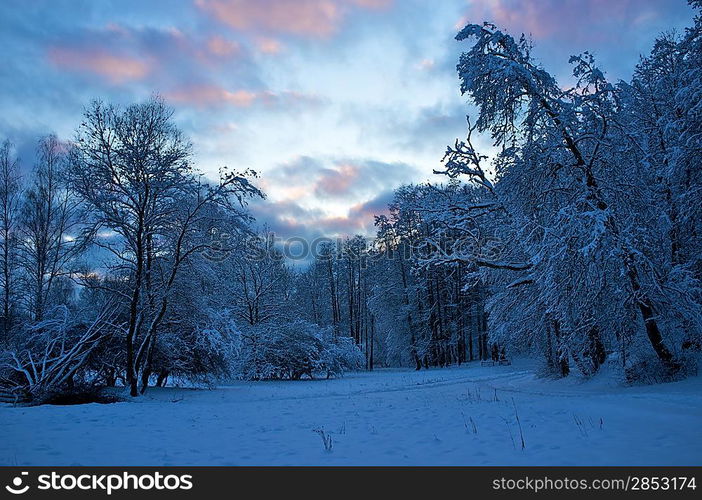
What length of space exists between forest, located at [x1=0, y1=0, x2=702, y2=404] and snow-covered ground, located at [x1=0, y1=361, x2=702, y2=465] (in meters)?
2.25

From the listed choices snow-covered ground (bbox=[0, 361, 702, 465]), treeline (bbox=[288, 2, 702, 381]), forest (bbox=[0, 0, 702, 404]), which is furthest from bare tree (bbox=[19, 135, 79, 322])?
treeline (bbox=[288, 2, 702, 381])

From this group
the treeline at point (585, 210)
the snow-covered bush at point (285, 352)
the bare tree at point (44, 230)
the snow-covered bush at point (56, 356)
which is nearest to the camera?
the treeline at point (585, 210)

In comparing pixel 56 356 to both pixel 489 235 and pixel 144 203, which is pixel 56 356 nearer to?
pixel 144 203

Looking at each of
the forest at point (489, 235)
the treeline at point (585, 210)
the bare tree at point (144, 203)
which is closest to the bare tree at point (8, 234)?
the forest at point (489, 235)

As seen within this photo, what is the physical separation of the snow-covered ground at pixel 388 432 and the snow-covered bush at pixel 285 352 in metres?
12.8

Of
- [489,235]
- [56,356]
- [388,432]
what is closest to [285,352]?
[56,356]

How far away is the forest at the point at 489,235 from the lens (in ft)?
34.5

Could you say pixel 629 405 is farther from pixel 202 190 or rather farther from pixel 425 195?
pixel 202 190

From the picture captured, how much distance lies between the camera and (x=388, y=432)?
24.8ft

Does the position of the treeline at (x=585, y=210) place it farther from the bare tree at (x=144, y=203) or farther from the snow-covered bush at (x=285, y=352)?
the snow-covered bush at (x=285, y=352)

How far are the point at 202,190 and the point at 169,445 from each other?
10.7m

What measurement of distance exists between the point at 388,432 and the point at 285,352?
57.7ft

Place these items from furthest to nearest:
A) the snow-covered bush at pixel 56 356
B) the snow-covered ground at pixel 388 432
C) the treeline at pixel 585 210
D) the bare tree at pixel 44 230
Result: 1. the bare tree at pixel 44 230
2. the snow-covered bush at pixel 56 356
3. the treeline at pixel 585 210
4. the snow-covered ground at pixel 388 432
